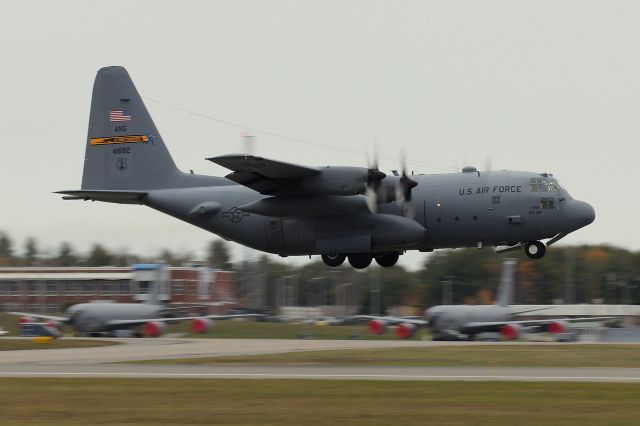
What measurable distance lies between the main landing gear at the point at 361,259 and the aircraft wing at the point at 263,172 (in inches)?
133

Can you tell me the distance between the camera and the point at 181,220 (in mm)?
36281

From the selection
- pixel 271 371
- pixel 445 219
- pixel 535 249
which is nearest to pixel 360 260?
pixel 445 219

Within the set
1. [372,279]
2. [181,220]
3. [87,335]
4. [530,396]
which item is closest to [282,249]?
[181,220]

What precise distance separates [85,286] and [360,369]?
7907 centimetres

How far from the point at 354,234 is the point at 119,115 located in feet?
38.0

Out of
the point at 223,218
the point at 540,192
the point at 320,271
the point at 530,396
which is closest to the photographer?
the point at 530,396

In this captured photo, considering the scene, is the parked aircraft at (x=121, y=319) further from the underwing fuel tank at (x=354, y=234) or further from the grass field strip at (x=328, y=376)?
the grass field strip at (x=328, y=376)

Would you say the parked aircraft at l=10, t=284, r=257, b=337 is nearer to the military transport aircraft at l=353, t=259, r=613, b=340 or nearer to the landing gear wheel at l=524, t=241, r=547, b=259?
the military transport aircraft at l=353, t=259, r=613, b=340

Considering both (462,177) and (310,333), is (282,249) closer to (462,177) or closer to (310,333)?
(462,177)

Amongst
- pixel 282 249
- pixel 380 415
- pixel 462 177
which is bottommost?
pixel 380 415

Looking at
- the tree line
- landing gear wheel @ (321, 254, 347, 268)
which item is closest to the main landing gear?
landing gear wheel @ (321, 254, 347, 268)

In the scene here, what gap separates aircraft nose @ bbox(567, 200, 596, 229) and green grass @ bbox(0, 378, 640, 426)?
40.4ft

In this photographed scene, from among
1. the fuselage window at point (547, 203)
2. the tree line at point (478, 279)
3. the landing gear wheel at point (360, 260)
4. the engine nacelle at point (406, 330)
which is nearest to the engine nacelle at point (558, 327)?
the engine nacelle at point (406, 330)

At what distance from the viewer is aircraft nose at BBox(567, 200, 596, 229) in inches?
1286
